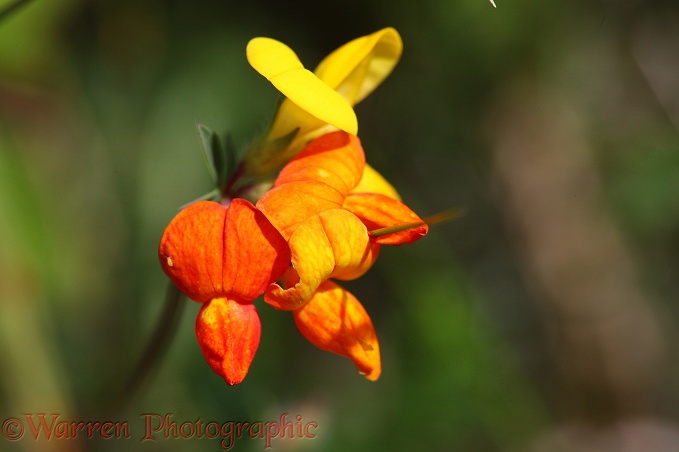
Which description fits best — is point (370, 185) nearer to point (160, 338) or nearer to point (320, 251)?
point (320, 251)

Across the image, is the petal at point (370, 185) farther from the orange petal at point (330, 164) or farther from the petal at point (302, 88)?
the petal at point (302, 88)

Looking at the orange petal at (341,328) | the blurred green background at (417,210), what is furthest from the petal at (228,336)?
the blurred green background at (417,210)

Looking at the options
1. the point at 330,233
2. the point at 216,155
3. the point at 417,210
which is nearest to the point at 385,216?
the point at 330,233

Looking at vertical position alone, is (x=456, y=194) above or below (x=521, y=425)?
above

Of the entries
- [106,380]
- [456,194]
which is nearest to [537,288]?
[456,194]

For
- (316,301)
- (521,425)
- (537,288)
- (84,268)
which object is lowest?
(521,425)

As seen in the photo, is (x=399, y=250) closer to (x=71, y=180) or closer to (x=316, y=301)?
(x=71, y=180)

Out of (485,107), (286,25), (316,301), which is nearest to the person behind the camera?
(316,301)
